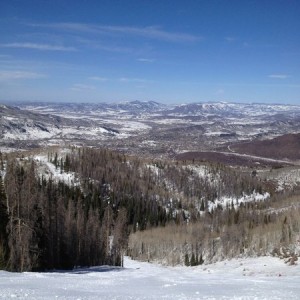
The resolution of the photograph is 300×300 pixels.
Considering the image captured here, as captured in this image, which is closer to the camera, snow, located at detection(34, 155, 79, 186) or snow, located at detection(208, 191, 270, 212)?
snow, located at detection(34, 155, 79, 186)

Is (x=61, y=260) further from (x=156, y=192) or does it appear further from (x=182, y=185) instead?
(x=182, y=185)

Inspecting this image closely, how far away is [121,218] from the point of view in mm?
97438

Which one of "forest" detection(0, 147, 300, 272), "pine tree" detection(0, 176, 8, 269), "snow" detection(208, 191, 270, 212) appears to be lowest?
"snow" detection(208, 191, 270, 212)

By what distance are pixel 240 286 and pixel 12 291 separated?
42.4ft

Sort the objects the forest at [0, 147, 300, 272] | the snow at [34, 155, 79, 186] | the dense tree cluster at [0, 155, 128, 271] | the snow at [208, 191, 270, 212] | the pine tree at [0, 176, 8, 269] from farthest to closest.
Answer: the snow at [208, 191, 270, 212] < the snow at [34, 155, 79, 186] < the forest at [0, 147, 300, 272] < the dense tree cluster at [0, 155, 128, 271] < the pine tree at [0, 176, 8, 269]

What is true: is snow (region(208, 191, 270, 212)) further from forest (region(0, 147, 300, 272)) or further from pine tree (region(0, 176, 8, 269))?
pine tree (region(0, 176, 8, 269))

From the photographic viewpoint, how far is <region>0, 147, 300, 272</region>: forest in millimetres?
49031

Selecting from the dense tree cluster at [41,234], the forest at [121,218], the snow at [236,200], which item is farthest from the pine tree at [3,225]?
the snow at [236,200]

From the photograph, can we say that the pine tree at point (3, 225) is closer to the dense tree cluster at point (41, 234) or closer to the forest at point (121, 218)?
the dense tree cluster at point (41, 234)

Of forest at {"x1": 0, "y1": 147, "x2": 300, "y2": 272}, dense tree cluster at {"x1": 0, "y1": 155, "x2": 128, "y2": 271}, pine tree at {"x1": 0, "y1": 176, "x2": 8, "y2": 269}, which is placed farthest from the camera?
forest at {"x1": 0, "y1": 147, "x2": 300, "y2": 272}

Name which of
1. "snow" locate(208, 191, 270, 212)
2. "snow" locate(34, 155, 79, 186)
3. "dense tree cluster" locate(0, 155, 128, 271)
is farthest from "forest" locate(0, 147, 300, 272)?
"snow" locate(34, 155, 79, 186)

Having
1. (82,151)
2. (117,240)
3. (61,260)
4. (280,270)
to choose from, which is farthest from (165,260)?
(82,151)

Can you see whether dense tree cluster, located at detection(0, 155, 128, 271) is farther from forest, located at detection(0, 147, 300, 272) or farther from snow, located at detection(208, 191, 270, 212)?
snow, located at detection(208, 191, 270, 212)

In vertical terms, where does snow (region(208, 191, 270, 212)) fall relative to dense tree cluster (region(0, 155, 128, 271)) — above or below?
below
